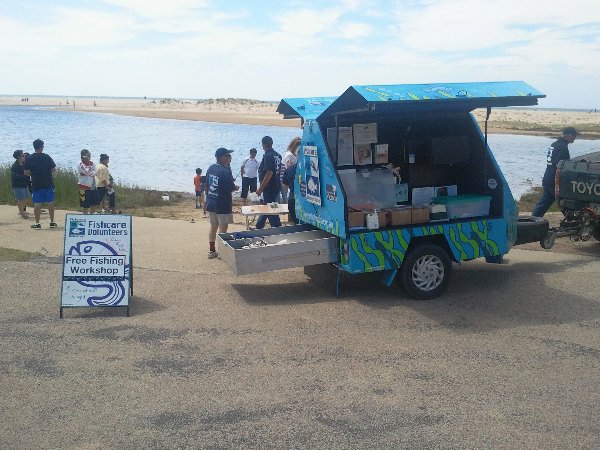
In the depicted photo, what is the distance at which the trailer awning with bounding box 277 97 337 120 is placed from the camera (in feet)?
27.0

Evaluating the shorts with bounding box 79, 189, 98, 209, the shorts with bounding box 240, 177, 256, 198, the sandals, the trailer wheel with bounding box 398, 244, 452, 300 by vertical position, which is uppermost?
the shorts with bounding box 240, 177, 256, 198

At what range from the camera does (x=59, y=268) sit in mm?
9305

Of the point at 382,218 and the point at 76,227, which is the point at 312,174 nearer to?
the point at 382,218

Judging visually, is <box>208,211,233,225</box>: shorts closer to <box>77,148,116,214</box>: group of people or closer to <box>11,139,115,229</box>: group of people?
<box>11,139,115,229</box>: group of people

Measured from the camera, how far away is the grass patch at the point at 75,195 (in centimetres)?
1678

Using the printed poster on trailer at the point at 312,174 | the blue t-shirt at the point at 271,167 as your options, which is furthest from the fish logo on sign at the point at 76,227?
the blue t-shirt at the point at 271,167

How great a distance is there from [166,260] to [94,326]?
304 centimetres

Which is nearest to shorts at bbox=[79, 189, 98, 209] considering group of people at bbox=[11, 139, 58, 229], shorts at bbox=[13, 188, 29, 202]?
group of people at bbox=[11, 139, 58, 229]

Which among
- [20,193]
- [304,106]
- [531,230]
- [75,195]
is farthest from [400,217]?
[75,195]

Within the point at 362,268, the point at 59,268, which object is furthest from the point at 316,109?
the point at 59,268

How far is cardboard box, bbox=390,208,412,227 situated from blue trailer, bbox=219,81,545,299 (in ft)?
0.04

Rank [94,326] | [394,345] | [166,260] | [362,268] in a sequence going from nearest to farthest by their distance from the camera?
[394,345] < [94,326] < [362,268] < [166,260]

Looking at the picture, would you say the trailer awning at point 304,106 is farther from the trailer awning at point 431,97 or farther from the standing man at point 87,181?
the standing man at point 87,181

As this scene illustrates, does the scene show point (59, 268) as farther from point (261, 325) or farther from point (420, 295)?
point (420, 295)
